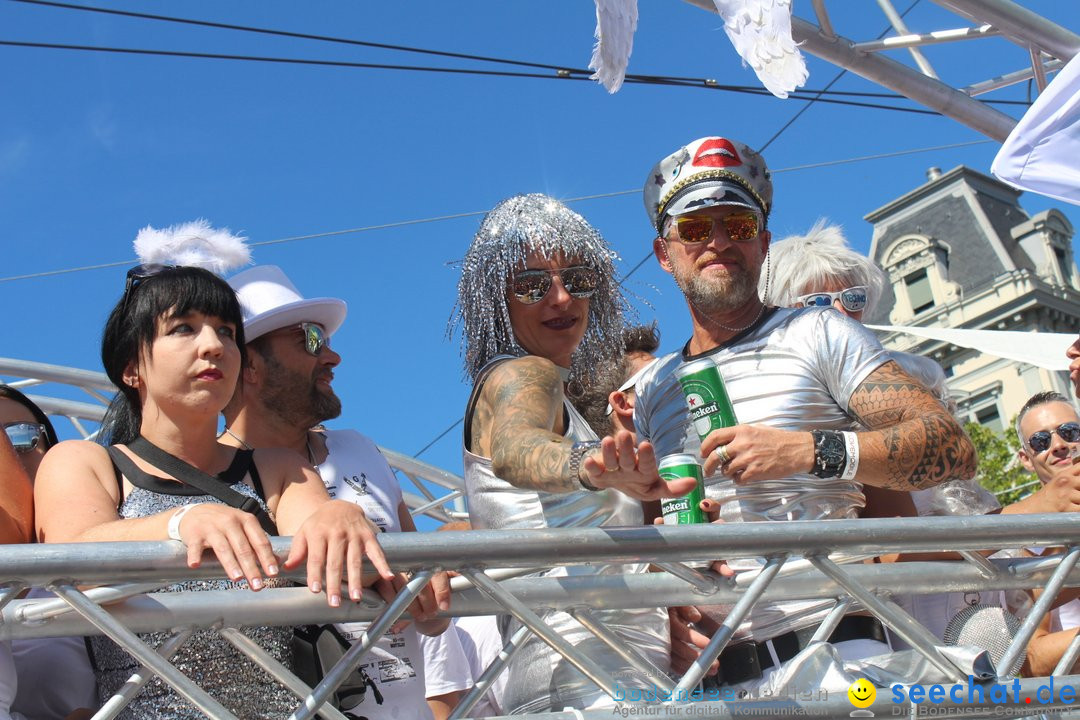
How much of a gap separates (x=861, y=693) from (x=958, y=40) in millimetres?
4081

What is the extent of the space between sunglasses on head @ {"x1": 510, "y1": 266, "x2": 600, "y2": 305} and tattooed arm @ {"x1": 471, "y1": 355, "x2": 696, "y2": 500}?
257 mm

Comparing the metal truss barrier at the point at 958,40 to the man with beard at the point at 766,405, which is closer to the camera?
the man with beard at the point at 766,405

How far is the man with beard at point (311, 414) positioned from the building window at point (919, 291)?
29.6 metres

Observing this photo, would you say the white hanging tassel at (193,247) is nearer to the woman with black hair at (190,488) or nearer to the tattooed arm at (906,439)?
the woman with black hair at (190,488)

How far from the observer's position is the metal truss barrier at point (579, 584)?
195 centimetres

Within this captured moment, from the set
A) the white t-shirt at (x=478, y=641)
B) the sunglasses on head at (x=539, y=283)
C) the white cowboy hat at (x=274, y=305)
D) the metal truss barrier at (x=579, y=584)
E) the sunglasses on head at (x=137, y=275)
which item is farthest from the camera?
the white t-shirt at (x=478, y=641)

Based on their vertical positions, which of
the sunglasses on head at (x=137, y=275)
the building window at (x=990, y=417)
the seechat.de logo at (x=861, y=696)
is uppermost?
the building window at (x=990, y=417)

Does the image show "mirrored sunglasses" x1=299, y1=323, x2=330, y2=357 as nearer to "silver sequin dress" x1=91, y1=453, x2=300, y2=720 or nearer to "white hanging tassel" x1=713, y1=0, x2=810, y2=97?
"silver sequin dress" x1=91, y1=453, x2=300, y2=720

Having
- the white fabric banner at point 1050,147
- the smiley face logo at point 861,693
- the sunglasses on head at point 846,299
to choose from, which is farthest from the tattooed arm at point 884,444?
the sunglasses on head at point 846,299

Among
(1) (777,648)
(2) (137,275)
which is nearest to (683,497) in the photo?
(1) (777,648)

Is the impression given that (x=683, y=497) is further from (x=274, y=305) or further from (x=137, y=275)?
(x=274, y=305)

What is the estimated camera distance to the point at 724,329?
2.98 m

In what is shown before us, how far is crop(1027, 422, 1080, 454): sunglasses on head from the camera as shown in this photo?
4211 mm

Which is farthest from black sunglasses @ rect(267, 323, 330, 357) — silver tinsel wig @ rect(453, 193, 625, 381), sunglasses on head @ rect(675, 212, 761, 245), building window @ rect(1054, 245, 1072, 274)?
building window @ rect(1054, 245, 1072, 274)
